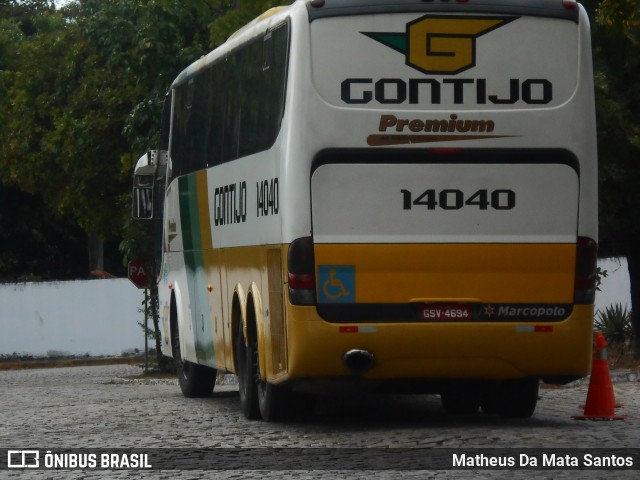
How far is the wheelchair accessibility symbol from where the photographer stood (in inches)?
514

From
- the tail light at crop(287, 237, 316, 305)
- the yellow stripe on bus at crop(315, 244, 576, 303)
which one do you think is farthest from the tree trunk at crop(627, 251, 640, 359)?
the tail light at crop(287, 237, 316, 305)

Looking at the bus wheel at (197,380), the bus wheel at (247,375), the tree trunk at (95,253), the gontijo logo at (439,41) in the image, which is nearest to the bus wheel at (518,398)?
the bus wheel at (247,375)

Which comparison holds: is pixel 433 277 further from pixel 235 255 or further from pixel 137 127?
pixel 137 127

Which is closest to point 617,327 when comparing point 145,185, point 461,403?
point 145,185

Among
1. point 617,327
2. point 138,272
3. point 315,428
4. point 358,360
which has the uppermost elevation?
point 138,272

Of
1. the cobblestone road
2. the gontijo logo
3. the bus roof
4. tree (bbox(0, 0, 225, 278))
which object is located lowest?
the cobblestone road

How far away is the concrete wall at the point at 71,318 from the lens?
145 ft

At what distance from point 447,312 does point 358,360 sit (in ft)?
2.71

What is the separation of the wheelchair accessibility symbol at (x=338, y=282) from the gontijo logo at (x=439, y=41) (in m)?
1.77

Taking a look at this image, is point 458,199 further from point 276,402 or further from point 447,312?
point 276,402

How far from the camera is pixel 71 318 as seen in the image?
44469 millimetres

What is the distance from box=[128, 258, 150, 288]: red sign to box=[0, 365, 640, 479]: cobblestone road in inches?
386

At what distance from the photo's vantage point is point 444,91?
43.3 ft

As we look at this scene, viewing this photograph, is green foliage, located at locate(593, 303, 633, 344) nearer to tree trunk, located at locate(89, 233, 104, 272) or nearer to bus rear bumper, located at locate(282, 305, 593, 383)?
bus rear bumper, located at locate(282, 305, 593, 383)
